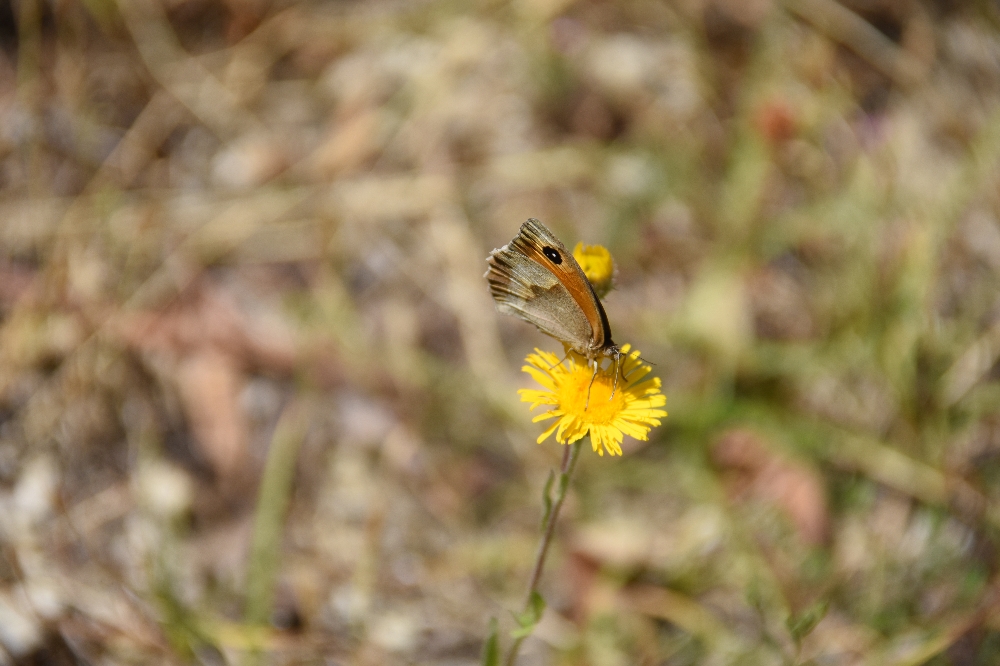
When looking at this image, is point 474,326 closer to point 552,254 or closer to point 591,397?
point 591,397

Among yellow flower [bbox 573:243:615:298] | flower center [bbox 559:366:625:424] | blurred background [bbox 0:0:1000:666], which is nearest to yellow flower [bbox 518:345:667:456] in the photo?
flower center [bbox 559:366:625:424]

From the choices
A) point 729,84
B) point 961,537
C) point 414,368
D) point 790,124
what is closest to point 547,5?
point 729,84

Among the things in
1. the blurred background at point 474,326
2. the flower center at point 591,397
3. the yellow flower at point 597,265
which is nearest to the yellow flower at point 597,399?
the flower center at point 591,397

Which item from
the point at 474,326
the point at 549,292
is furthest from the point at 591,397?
the point at 474,326

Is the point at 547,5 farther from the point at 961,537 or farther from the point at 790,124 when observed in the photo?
the point at 961,537

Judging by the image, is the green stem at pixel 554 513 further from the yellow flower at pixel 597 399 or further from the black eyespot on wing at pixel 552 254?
the black eyespot on wing at pixel 552 254

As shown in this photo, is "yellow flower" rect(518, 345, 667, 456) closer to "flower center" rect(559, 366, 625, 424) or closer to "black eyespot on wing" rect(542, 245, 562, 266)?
"flower center" rect(559, 366, 625, 424)
